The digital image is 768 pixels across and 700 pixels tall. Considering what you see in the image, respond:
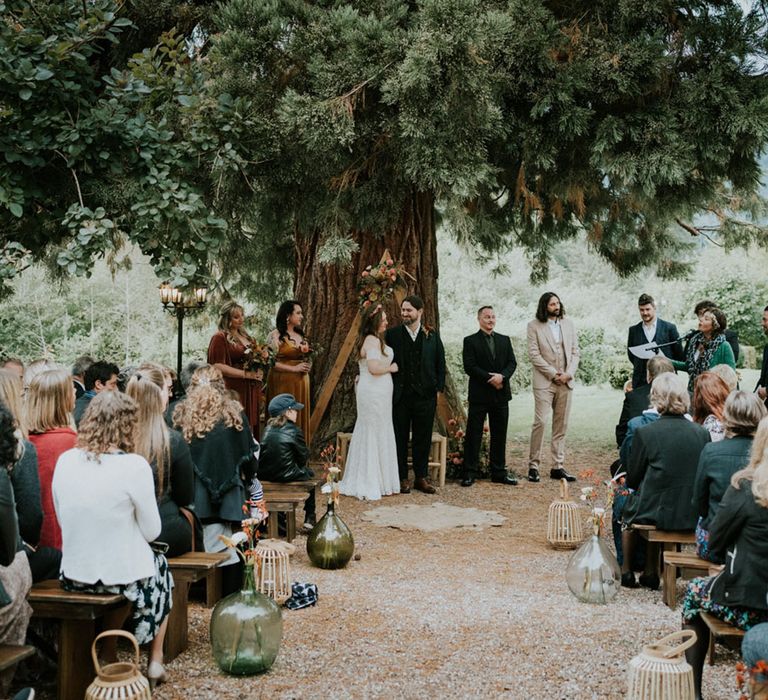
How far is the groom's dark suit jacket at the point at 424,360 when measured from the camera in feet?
27.5

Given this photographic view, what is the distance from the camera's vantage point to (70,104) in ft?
21.1

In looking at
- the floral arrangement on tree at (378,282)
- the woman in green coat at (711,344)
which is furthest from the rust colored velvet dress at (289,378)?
the woman in green coat at (711,344)

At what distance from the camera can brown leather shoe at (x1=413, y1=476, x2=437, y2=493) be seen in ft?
27.3

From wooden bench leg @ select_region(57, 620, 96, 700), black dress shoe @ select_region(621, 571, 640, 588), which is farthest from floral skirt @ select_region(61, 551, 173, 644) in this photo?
black dress shoe @ select_region(621, 571, 640, 588)

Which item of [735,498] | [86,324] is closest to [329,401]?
[735,498]

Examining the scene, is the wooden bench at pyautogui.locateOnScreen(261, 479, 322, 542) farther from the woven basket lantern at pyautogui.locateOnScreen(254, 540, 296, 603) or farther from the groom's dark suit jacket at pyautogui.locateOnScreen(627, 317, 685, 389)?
the groom's dark suit jacket at pyautogui.locateOnScreen(627, 317, 685, 389)

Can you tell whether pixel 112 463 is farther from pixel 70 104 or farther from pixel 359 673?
pixel 70 104

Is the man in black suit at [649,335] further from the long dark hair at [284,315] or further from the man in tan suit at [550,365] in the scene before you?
the long dark hair at [284,315]

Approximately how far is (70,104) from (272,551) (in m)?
3.70

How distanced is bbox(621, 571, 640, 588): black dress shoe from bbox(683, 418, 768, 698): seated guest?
1779 mm

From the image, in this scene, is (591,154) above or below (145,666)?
above

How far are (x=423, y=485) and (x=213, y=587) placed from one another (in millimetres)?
3677

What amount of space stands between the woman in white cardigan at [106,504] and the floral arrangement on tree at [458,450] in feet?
19.1

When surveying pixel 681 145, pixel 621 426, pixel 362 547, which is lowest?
pixel 362 547
